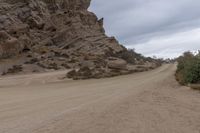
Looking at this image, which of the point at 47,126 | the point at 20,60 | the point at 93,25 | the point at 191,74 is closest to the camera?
the point at 47,126

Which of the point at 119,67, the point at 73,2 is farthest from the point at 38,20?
the point at 119,67

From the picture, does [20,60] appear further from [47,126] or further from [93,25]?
[47,126]

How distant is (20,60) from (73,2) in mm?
25230

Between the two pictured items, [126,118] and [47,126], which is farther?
[126,118]

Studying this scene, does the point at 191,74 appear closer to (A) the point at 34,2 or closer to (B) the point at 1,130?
(B) the point at 1,130

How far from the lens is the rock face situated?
58.9 meters

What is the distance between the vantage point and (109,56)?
65812mm

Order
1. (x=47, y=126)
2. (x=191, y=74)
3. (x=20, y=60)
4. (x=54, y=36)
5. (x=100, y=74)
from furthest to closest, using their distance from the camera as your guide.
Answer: (x=54, y=36) → (x=20, y=60) → (x=100, y=74) → (x=191, y=74) → (x=47, y=126)

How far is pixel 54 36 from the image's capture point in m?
69.3

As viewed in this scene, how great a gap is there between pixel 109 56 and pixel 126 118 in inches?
2089

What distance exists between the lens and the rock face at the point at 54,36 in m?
58.9

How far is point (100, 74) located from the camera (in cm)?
4606

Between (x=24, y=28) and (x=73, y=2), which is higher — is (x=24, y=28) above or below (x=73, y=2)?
below


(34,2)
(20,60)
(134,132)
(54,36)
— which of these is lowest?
(134,132)
